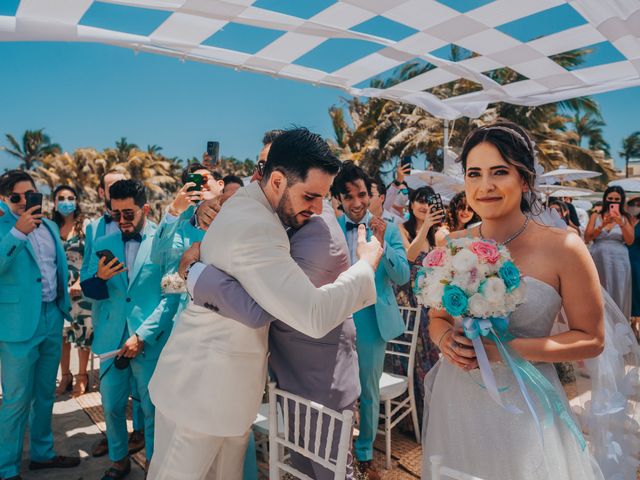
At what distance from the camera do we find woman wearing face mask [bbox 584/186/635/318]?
654 centimetres

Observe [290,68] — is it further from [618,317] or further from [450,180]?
[450,180]

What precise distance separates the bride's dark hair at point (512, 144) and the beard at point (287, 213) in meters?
0.75

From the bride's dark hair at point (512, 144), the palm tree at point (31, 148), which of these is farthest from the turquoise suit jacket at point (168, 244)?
the palm tree at point (31, 148)

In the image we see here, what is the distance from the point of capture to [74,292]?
16.4 ft

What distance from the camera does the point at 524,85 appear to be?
15.5 feet

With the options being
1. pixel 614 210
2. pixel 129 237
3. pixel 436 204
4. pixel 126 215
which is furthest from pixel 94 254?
pixel 614 210

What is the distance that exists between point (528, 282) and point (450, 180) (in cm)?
665

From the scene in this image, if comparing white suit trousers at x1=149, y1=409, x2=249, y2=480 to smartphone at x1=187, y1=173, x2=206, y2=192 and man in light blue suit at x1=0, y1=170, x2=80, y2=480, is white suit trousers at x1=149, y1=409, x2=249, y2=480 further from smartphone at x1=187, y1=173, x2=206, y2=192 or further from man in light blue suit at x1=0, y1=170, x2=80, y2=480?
man in light blue suit at x1=0, y1=170, x2=80, y2=480

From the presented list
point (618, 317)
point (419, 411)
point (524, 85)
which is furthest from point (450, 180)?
point (618, 317)

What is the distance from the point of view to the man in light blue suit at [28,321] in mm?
3195

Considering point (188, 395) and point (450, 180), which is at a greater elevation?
point (450, 180)

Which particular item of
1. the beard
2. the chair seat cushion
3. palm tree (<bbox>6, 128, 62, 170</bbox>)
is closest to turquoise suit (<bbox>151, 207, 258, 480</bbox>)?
the beard

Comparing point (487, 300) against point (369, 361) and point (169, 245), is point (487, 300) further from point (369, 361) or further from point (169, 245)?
point (169, 245)

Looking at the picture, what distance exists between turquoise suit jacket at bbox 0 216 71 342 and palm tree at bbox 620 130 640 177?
67231 mm
